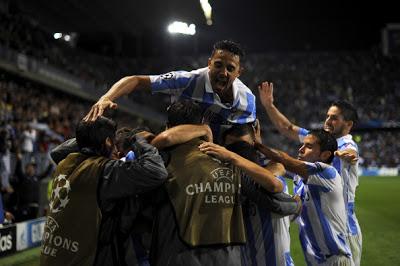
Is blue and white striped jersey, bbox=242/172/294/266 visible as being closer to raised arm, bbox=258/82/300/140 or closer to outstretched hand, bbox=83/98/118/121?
outstretched hand, bbox=83/98/118/121

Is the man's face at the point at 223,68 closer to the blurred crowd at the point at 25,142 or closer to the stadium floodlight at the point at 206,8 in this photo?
the blurred crowd at the point at 25,142

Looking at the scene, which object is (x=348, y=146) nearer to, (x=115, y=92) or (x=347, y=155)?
(x=347, y=155)

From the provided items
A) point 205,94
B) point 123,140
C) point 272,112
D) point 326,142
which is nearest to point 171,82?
point 205,94

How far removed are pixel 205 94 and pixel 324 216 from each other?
1.35 meters

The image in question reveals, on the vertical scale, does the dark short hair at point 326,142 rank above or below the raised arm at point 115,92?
below

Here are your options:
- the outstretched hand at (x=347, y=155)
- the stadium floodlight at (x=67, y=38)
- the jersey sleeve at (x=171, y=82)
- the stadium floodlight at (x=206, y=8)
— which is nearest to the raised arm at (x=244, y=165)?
the jersey sleeve at (x=171, y=82)

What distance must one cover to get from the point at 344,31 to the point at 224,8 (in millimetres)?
19374

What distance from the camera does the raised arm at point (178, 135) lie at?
273 centimetres

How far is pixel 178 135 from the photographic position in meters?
2.73

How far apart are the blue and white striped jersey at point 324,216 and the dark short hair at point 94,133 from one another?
166 cm

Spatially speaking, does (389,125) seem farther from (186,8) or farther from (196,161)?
(196,161)

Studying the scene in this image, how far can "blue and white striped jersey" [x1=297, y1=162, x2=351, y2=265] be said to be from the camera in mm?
3730

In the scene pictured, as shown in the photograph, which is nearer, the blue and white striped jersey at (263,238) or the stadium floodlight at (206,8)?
the blue and white striped jersey at (263,238)

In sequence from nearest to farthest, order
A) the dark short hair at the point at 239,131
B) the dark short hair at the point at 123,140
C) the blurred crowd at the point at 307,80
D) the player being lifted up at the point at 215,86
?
1. the dark short hair at the point at 123,140
2. the dark short hair at the point at 239,131
3. the player being lifted up at the point at 215,86
4. the blurred crowd at the point at 307,80
